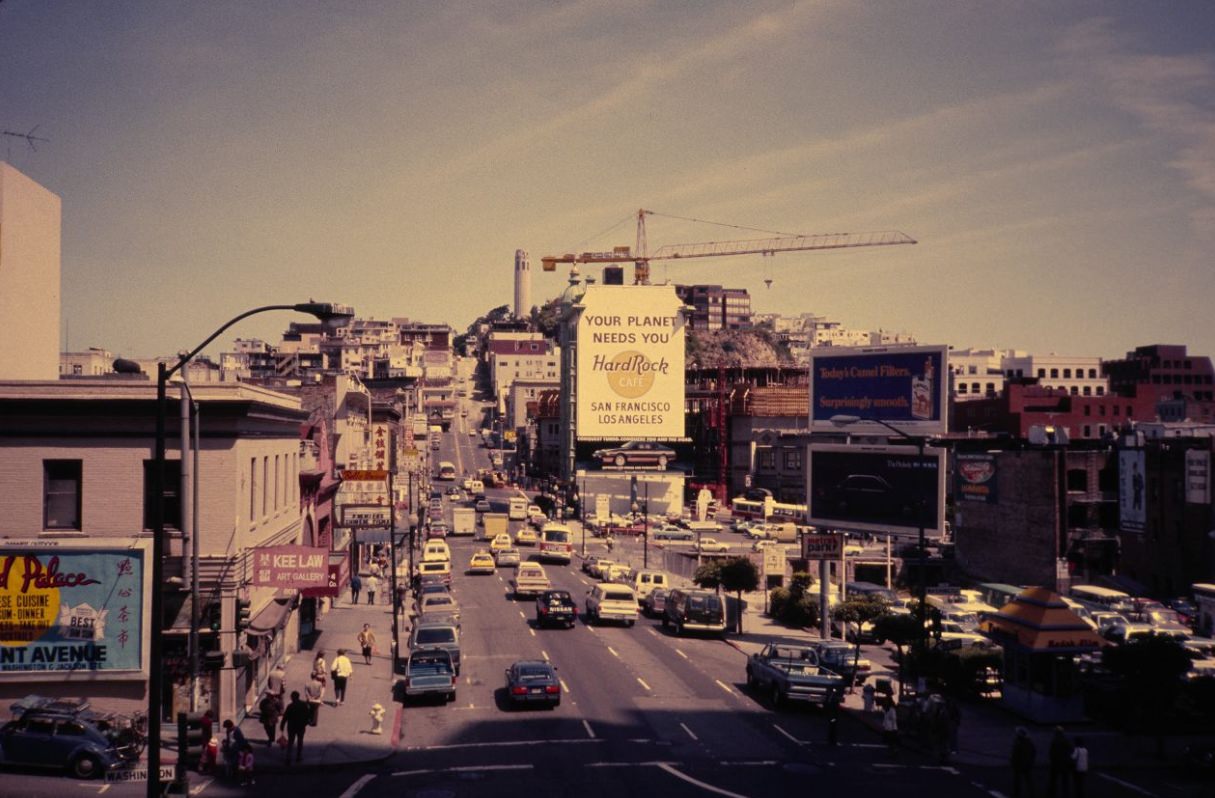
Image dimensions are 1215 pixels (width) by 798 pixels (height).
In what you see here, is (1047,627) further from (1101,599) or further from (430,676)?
(1101,599)

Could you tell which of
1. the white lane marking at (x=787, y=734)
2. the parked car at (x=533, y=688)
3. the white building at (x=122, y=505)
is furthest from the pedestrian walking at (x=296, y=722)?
the white lane marking at (x=787, y=734)

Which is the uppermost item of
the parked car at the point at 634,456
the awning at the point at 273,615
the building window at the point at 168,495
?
the building window at the point at 168,495

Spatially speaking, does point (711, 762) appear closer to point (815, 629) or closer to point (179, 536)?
point (179, 536)

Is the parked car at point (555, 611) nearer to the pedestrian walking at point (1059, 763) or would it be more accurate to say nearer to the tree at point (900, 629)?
the tree at point (900, 629)

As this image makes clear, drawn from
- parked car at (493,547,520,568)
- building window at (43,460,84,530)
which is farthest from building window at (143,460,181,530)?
parked car at (493,547,520,568)

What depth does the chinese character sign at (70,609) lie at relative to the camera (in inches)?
1117

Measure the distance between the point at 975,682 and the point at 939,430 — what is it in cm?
1470

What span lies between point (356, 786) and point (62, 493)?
1231 cm

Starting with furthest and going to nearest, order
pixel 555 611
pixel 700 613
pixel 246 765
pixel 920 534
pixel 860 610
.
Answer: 1. pixel 555 611
2. pixel 700 613
3. pixel 860 610
4. pixel 920 534
5. pixel 246 765

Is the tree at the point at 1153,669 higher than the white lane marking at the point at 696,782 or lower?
higher

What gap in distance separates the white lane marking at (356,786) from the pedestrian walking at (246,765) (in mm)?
2413

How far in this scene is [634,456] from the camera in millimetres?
128750

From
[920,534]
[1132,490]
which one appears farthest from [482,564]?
[1132,490]

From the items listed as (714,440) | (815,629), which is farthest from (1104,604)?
(714,440)
